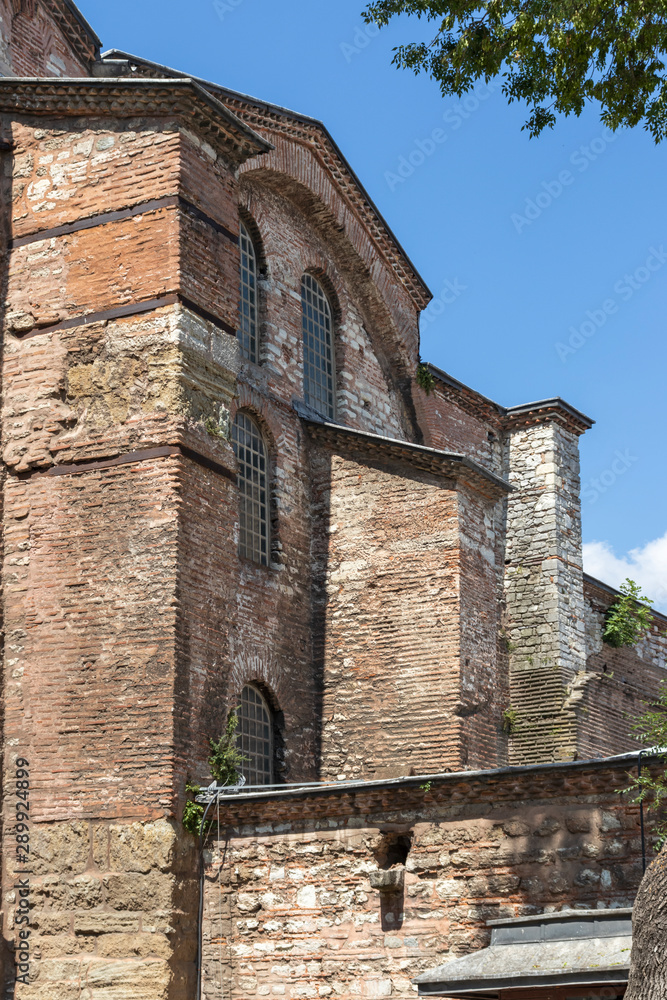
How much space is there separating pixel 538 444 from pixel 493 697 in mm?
5905

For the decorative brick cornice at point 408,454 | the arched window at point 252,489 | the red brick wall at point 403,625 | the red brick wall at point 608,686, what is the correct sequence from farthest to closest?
the red brick wall at point 608,686
the decorative brick cornice at point 408,454
the arched window at point 252,489
the red brick wall at point 403,625

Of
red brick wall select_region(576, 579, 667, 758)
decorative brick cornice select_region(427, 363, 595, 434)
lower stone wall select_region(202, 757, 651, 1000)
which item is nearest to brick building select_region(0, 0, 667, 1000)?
lower stone wall select_region(202, 757, 651, 1000)

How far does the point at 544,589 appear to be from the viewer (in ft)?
58.0

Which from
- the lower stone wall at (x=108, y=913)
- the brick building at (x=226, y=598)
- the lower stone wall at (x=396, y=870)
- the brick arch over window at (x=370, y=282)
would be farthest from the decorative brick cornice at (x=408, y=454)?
the lower stone wall at (x=108, y=913)

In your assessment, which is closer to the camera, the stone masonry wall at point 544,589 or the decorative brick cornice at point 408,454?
the decorative brick cornice at point 408,454

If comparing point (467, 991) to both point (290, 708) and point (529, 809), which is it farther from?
point (290, 708)

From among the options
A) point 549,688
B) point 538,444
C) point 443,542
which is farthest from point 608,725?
point 443,542

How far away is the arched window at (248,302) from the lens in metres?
14.3

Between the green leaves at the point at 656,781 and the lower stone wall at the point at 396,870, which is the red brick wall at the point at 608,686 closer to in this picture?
the lower stone wall at the point at 396,870

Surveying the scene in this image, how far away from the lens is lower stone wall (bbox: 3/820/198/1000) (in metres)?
9.97

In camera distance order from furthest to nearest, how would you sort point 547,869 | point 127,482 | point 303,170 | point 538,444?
1. point 538,444
2. point 303,170
3. point 127,482
4. point 547,869

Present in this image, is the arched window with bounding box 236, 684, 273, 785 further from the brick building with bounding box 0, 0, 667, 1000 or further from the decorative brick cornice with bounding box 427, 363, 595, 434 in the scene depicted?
the decorative brick cornice with bounding box 427, 363, 595, 434

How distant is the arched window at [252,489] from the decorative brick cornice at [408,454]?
834 mm

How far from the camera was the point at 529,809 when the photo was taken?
Result: 30.2ft
